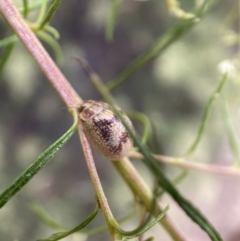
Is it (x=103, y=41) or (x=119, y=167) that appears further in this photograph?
(x=103, y=41)

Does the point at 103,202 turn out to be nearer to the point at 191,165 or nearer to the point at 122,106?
the point at 191,165

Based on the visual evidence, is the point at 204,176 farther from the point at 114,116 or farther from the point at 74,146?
the point at 114,116

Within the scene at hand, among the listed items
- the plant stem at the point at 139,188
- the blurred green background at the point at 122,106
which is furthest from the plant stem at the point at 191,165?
the blurred green background at the point at 122,106

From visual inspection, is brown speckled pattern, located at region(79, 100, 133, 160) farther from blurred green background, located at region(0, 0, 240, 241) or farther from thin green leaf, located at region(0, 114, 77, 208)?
blurred green background, located at region(0, 0, 240, 241)

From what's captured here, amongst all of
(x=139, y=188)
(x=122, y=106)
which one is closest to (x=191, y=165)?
(x=139, y=188)

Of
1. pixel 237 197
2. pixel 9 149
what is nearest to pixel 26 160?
pixel 9 149

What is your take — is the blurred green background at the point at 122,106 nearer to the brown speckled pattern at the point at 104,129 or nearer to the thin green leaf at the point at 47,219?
the thin green leaf at the point at 47,219
